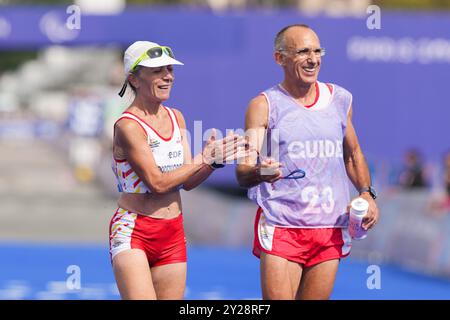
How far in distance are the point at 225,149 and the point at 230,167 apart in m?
18.0

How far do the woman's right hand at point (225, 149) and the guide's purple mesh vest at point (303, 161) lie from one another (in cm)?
45

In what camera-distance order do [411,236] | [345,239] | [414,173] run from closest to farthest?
[345,239], [411,236], [414,173]

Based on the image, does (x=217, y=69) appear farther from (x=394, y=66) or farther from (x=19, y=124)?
(x=19, y=124)

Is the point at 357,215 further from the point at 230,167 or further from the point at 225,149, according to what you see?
the point at 230,167

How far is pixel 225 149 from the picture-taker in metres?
7.27

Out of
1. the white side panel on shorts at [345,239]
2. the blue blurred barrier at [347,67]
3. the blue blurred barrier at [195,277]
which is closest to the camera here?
the white side panel on shorts at [345,239]

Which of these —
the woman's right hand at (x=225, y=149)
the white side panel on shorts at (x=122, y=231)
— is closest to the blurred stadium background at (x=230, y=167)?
the white side panel on shorts at (x=122, y=231)

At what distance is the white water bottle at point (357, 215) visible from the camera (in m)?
7.61

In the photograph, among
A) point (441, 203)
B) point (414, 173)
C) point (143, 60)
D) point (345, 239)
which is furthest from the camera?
point (414, 173)

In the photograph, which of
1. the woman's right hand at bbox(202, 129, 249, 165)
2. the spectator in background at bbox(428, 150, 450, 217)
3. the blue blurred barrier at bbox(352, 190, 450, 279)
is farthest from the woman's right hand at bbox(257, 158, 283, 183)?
the spectator in background at bbox(428, 150, 450, 217)

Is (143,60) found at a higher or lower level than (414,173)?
higher

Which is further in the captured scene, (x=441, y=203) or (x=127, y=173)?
(x=441, y=203)

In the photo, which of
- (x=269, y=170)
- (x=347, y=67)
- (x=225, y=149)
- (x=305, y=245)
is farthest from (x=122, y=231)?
(x=347, y=67)

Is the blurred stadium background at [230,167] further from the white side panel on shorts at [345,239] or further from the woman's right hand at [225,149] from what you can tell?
the woman's right hand at [225,149]
